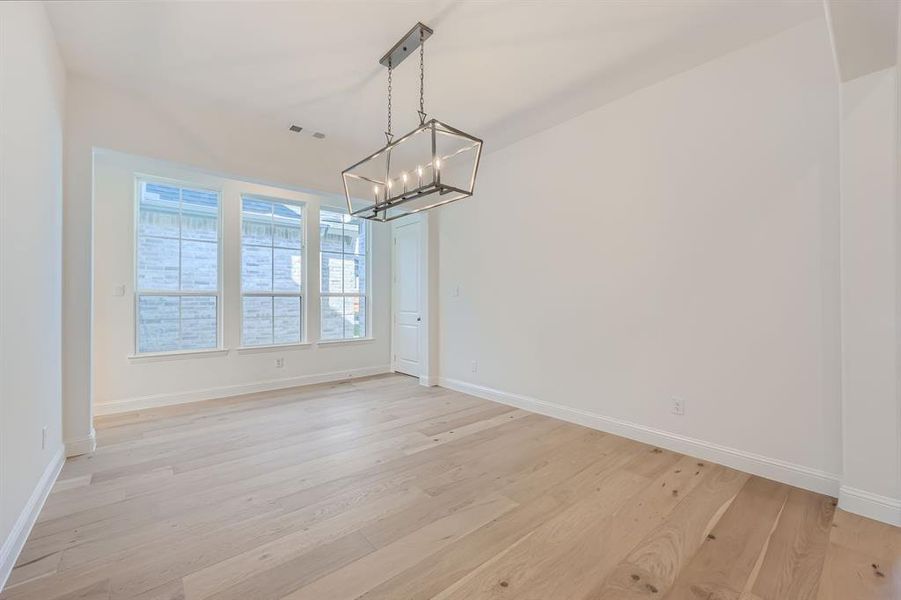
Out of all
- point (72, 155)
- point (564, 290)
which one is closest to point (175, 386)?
point (72, 155)

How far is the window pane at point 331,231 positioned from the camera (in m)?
5.27

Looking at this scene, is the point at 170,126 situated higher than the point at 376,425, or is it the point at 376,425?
the point at 170,126

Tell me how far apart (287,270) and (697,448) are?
475 centimetres

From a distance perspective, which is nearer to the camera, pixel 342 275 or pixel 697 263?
pixel 697 263

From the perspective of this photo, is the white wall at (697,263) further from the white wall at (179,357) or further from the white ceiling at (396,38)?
the white wall at (179,357)

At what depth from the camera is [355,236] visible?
563 cm

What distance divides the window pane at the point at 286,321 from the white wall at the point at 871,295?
517 centimetres

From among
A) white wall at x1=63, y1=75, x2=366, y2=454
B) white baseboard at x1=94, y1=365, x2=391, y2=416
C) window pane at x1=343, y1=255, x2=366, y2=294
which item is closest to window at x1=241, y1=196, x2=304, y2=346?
white baseboard at x1=94, y1=365, x2=391, y2=416

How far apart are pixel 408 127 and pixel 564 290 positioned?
87.1 inches

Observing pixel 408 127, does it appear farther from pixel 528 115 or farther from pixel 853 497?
pixel 853 497

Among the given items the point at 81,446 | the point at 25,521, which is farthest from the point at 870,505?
the point at 81,446

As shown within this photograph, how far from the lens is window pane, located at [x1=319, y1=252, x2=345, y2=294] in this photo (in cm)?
530

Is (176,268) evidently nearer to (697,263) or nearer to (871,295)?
(697,263)

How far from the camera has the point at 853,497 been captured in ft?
6.54
